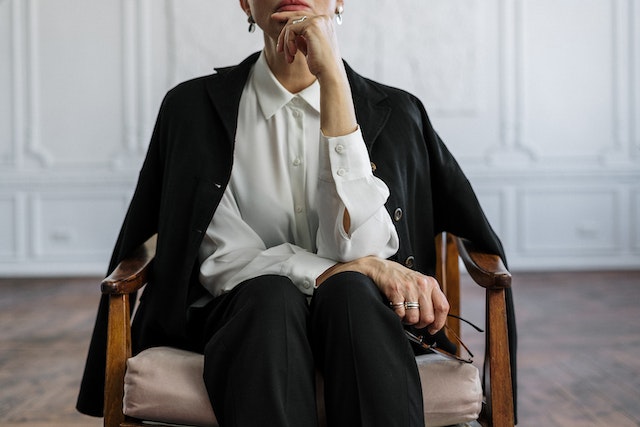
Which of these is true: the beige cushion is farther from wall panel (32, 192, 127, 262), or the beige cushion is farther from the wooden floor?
wall panel (32, 192, 127, 262)

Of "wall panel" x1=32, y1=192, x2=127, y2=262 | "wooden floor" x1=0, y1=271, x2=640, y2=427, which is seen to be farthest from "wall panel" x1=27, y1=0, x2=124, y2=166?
"wooden floor" x1=0, y1=271, x2=640, y2=427

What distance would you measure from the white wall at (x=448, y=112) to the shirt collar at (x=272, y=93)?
4.22 meters

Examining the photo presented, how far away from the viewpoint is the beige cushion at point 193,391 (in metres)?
1.27

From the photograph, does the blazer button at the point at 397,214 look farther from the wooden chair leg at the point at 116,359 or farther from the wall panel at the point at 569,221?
the wall panel at the point at 569,221

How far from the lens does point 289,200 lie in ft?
5.22

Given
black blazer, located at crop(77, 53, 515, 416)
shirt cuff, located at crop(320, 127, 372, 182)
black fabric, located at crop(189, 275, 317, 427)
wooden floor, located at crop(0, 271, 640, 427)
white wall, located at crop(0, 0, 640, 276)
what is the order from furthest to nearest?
white wall, located at crop(0, 0, 640, 276) < wooden floor, located at crop(0, 271, 640, 427) < black blazer, located at crop(77, 53, 515, 416) < shirt cuff, located at crop(320, 127, 372, 182) < black fabric, located at crop(189, 275, 317, 427)

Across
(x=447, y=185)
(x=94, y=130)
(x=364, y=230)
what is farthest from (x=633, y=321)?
(x=94, y=130)

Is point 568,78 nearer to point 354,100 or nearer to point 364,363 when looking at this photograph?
point 354,100

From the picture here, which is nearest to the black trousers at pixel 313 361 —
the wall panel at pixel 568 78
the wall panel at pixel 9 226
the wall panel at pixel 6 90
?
the wall panel at pixel 568 78

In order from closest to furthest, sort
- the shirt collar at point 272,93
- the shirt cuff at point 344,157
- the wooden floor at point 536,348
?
1. the shirt cuff at point 344,157
2. the shirt collar at point 272,93
3. the wooden floor at point 536,348

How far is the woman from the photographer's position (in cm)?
118

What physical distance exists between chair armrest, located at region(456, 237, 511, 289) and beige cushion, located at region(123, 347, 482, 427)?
16cm

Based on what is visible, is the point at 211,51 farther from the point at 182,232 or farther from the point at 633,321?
the point at 182,232

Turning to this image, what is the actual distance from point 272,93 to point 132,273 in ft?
1.63
